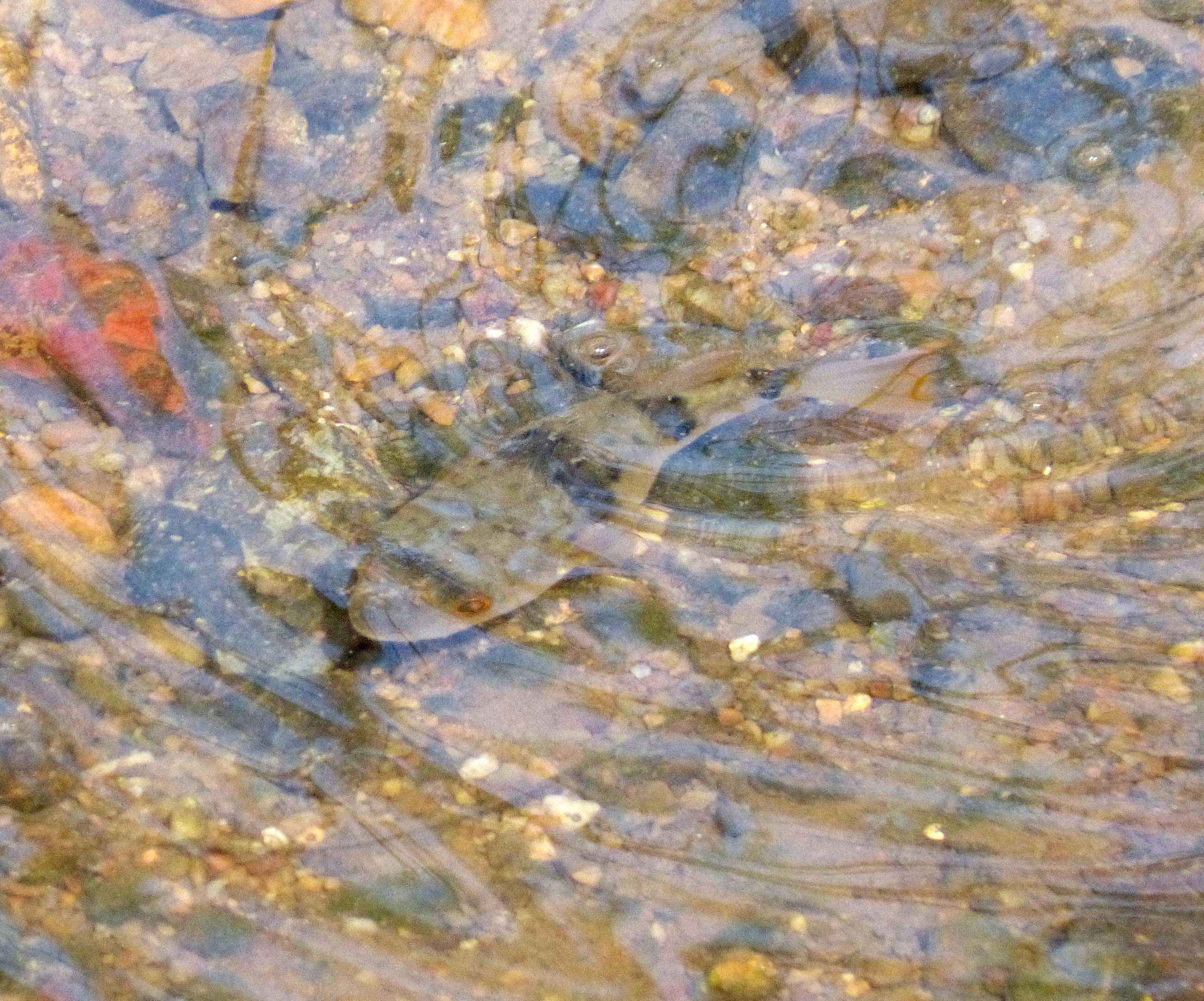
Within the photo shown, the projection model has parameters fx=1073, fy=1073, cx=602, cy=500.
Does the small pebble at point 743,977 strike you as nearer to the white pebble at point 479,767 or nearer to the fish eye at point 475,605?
the white pebble at point 479,767

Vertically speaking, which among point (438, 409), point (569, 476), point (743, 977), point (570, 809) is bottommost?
point (743, 977)

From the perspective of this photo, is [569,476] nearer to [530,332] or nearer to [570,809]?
[530,332]

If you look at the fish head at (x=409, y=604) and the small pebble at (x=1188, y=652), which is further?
the fish head at (x=409, y=604)

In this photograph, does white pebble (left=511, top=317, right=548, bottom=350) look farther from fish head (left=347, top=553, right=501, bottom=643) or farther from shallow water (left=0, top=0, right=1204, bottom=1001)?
fish head (left=347, top=553, right=501, bottom=643)

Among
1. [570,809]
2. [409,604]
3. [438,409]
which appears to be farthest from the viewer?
[438,409]

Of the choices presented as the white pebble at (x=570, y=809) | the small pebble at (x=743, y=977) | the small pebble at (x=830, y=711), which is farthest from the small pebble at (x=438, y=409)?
the small pebble at (x=743, y=977)

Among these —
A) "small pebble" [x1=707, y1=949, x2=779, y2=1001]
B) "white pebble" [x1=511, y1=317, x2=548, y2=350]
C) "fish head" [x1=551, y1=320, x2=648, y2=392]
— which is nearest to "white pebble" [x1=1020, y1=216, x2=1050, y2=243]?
"fish head" [x1=551, y1=320, x2=648, y2=392]

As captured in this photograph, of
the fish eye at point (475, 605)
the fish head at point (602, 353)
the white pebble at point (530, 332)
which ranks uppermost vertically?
the white pebble at point (530, 332)

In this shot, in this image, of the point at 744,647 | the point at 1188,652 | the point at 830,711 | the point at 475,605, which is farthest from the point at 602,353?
the point at 1188,652
